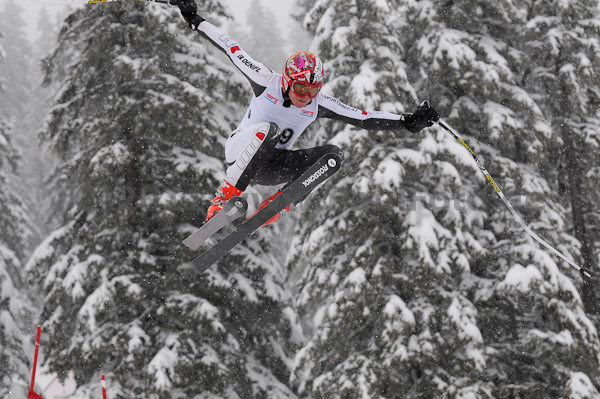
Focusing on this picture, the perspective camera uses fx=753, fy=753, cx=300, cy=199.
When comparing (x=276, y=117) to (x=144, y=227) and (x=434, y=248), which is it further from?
(x=144, y=227)

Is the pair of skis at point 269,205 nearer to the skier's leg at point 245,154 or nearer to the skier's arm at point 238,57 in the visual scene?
the skier's leg at point 245,154

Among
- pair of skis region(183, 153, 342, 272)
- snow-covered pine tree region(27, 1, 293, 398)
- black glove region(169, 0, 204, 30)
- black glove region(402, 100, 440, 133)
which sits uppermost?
black glove region(169, 0, 204, 30)

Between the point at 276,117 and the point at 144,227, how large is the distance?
21.0 feet

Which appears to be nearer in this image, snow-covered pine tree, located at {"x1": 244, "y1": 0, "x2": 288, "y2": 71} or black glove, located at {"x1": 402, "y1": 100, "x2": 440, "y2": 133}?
black glove, located at {"x1": 402, "y1": 100, "x2": 440, "y2": 133}

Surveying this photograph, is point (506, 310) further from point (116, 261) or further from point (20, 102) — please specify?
point (20, 102)

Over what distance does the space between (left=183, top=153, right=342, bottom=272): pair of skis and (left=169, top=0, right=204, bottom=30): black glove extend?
5.63ft

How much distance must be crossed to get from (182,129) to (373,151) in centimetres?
334

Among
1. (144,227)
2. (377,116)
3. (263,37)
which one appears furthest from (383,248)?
(263,37)

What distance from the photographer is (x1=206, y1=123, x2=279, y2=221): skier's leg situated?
271 inches

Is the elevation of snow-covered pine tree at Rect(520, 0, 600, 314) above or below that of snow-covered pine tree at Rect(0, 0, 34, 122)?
above

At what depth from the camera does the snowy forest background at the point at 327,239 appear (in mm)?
12320

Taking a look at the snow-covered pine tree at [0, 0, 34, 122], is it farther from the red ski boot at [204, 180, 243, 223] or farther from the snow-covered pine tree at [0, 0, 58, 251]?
the red ski boot at [204, 180, 243, 223]

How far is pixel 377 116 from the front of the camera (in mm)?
7520

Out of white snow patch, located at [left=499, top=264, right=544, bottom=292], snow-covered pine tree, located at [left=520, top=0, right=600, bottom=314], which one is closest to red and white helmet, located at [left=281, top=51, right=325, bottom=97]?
white snow patch, located at [left=499, top=264, right=544, bottom=292]
